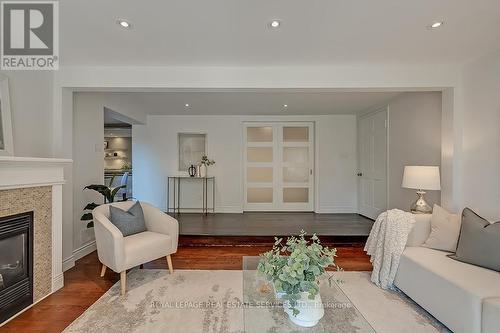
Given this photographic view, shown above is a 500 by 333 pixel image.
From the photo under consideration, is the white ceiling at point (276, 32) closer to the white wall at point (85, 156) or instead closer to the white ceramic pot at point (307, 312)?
the white wall at point (85, 156)

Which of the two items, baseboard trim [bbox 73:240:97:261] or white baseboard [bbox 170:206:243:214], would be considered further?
white baseboard [bbox 170:206:243:214]

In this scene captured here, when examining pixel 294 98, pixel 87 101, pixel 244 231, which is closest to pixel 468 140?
pixel 294 98

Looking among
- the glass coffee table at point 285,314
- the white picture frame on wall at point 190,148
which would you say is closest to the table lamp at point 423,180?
the glass coffee table at point 285,314

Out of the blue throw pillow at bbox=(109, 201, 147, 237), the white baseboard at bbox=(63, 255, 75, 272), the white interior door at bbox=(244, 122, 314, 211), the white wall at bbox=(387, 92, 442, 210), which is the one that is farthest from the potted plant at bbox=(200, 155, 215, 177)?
the white wall at bbox=(387, 92, 442, 210)

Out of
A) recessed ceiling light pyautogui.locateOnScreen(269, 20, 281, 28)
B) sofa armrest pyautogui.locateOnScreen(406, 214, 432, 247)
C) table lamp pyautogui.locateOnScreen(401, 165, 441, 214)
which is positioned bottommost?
sofa armrest pyautogui.locateOnScreen(406, 214, 432, 247)

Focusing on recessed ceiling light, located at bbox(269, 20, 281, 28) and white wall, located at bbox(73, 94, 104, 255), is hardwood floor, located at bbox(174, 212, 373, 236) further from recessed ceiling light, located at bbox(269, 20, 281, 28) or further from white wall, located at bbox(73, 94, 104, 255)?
recessed ceiling light, located at bbox(269, 20, 281, 28)

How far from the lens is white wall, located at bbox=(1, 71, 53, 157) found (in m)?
2.52

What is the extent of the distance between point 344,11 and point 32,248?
10.8 feet

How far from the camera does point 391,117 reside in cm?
462

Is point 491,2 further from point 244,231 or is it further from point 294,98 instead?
point 244,231

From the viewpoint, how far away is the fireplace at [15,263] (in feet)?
7.07

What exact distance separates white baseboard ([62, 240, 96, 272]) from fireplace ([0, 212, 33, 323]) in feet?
2.57

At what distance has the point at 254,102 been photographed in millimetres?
4828

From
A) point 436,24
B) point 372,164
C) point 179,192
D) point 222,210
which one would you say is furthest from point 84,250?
point 372,164
